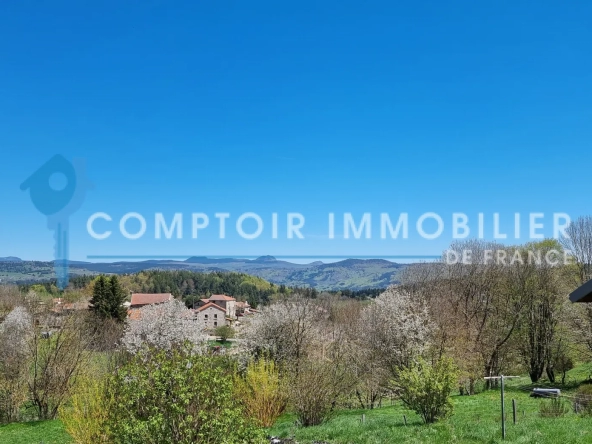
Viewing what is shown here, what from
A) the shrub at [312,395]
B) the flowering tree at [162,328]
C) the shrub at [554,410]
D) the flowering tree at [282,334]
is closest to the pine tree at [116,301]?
the flowering tree at [162,328]

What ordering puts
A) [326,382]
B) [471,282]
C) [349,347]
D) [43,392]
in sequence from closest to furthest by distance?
[326,382]
[43,392]
[471,282]
[349,347]

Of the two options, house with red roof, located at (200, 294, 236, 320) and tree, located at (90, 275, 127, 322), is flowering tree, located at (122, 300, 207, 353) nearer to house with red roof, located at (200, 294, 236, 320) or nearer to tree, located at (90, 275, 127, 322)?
tree, located at (90, 275, 127, 322)

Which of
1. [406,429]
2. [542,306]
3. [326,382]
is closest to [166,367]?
[406,429]

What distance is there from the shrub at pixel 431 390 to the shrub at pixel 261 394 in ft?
14.2

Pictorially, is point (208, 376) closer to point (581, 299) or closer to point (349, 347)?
point (581, 299)

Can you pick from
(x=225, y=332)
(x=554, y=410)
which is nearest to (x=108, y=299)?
(x=225, y=332)

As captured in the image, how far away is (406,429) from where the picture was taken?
11.2m

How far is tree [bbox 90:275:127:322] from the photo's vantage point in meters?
51.8

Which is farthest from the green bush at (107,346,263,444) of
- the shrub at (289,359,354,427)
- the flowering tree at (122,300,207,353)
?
the flowering tree at (122,300,207,353)

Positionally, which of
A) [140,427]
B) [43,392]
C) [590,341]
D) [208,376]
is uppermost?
[208,376]

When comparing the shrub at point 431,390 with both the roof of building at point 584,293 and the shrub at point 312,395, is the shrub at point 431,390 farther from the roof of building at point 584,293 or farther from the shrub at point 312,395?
the roof of building at point 584,293

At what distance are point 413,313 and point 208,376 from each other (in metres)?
20.7

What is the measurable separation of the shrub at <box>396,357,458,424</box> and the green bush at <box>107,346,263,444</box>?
19.1 feet

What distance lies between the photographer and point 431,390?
11.8 m
